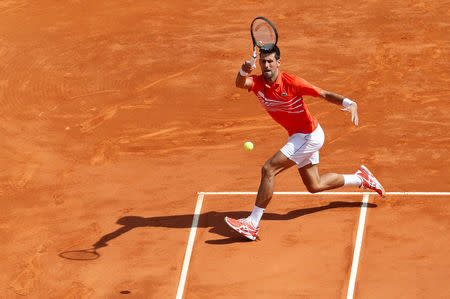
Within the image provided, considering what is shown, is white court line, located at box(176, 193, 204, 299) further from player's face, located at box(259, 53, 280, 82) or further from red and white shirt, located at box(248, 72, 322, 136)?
player's face, located at box(259, 53, 280, 82)

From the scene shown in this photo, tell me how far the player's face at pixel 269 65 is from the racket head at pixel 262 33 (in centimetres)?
18

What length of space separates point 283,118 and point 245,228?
4.70 ft

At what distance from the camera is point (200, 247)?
9445 mm

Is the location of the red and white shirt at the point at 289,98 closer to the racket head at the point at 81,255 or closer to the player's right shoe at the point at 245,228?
the player's right shoe at the point at 245,228

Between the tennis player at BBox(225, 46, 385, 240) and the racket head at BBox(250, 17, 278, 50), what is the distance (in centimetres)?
26

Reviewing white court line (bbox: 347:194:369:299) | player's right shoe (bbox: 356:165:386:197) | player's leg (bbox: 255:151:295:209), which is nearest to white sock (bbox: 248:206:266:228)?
player's leg (bbox: 255:151:295:209)

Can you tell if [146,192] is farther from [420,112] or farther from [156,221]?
[420,112]

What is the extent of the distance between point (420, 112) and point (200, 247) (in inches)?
190

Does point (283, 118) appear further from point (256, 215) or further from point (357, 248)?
point (357, 248)

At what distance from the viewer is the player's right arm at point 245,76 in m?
8.74

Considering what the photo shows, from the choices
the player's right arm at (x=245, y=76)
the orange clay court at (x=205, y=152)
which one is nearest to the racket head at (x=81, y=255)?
the orange clay court at (x=205, y=152)

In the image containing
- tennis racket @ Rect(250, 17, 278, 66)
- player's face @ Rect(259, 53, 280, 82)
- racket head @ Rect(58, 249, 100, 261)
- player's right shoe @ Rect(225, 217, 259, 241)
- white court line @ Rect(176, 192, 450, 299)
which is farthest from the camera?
racket head @ Rect(58, 249, 100, 261)

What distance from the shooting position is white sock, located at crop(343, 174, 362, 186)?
984 cm

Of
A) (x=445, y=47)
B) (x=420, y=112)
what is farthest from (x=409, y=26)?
(x=420, y=112)
